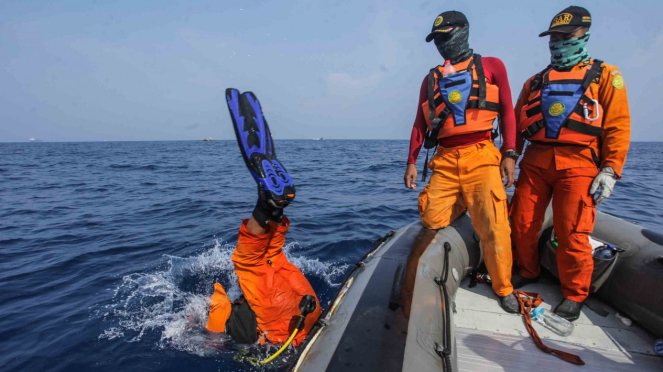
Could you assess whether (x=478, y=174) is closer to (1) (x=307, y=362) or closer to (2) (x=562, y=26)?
(2) (x=562, y=26)

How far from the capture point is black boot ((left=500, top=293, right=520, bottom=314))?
9.17 ft

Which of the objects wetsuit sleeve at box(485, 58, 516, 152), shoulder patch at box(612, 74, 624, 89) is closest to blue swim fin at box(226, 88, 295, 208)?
wetsuit sleeve at box(485, 58, 516, 152)

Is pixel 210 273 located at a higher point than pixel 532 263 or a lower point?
lower

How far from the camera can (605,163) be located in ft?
8.68

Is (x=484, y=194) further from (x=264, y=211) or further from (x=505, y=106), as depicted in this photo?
(x=264, y=211)

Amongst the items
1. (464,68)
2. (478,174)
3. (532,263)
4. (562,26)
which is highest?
(562,26)

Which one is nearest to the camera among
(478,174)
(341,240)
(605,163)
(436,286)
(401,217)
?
(436,286)

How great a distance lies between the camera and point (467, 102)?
113 inches

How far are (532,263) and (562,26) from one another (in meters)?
2.05

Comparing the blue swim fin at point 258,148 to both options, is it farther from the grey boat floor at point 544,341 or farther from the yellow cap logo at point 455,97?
the grey boat floor at point 544,341

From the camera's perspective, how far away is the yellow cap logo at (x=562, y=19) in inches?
106

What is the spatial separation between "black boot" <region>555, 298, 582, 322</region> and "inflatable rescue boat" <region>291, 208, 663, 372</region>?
68mm

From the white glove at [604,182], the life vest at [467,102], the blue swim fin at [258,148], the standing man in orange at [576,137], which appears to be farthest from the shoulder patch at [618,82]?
the blue swim fin at [258,148]

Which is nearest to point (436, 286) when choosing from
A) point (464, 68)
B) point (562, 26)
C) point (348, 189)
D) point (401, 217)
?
point (464, 68)
